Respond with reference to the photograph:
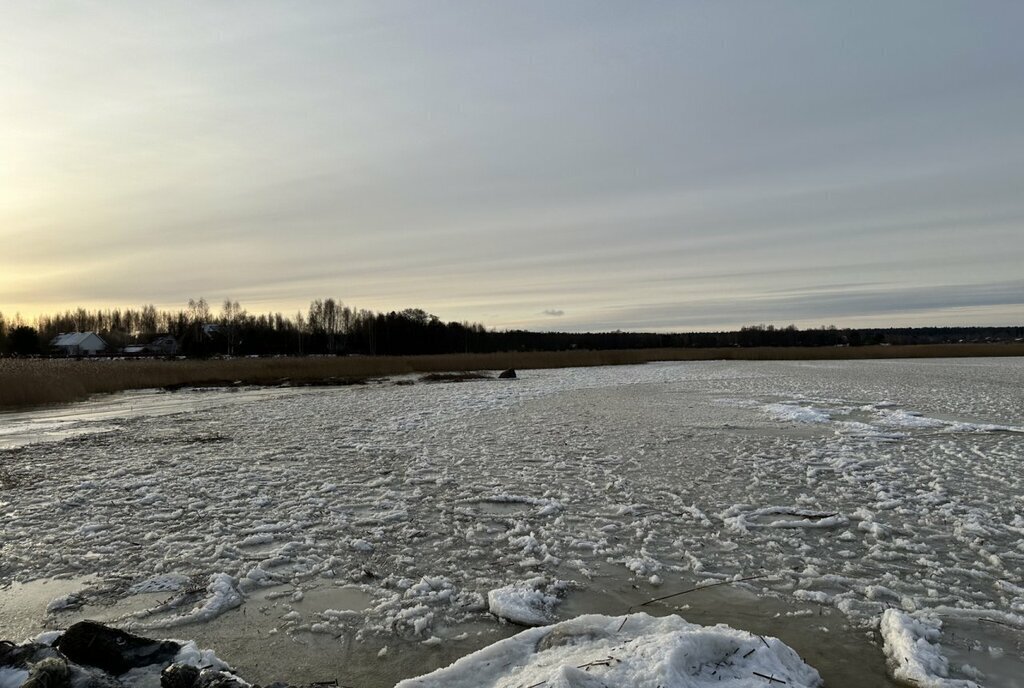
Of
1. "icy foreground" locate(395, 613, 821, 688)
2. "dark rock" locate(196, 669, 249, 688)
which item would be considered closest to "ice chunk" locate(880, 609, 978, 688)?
"icy foreground" locate(395, 613, 821, 688)

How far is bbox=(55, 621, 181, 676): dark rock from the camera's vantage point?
117 inches

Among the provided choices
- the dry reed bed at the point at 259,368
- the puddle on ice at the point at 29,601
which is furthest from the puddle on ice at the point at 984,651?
the dry reed bed at the point at 259,368

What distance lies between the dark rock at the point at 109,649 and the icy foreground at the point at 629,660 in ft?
4.44

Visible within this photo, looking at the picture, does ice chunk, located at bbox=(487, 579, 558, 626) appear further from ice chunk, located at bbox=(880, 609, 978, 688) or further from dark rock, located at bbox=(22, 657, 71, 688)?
dark rock, located at bbox=(22, 657, 71, 688)

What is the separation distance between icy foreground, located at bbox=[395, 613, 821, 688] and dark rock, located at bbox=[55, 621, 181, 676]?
1.35 meters

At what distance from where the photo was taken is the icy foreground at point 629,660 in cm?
274

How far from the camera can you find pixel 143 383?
26.8 meters

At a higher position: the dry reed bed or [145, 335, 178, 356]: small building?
[145, 335, 178, 356]: small building

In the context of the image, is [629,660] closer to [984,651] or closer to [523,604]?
[523,604]

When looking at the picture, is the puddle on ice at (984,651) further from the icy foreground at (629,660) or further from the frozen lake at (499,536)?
the icy foreground at (629,660)

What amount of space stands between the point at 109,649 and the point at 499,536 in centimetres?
311

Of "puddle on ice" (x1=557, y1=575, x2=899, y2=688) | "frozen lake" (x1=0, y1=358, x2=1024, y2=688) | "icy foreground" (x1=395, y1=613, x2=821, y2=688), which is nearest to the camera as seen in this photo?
"icy foreground" (x1=395, y1=613, x2=821, y2=688)

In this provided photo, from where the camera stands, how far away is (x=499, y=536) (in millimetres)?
5461

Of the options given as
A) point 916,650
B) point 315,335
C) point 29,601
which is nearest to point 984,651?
point 916,650
